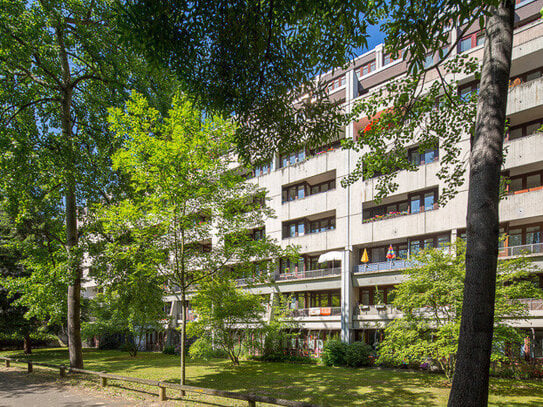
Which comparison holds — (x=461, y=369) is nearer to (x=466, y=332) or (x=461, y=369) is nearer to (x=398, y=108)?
(x=466, y=332)

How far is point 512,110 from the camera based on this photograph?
77.6ft

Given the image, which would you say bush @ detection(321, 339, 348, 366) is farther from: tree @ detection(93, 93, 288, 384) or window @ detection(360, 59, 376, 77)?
window @ detection(360, 59, 376, 77)

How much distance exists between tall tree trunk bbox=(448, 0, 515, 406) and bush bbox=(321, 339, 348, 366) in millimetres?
21459

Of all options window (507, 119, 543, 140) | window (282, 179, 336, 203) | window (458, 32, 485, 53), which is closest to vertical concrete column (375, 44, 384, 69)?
window (458, 32, 485, 53)

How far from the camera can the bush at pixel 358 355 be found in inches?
977

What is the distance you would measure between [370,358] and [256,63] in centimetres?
2357

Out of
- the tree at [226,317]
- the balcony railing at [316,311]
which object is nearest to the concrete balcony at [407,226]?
the balcony railing at [316,311]

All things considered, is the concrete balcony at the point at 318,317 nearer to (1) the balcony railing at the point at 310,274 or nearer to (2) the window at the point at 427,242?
(1) the balcony railing at the point at 310,274

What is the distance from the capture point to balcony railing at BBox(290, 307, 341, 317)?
29.7 meters

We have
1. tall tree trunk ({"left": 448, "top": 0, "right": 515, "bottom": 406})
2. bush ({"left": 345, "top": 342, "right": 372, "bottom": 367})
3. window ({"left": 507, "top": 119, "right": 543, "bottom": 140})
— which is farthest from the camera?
bush ({"left": 345, "top": 342, "right": 372, "bottom": 367})

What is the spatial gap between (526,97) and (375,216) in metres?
12.2

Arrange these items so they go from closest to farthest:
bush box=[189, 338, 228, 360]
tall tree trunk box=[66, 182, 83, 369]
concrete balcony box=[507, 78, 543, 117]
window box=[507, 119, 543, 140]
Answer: tall tree trunk box=[66, 182, 83, 369] → concrete balcony box=[507, 78, 543, 117] → bush box=[189, 338, 228, 360] → window box=[507, 119, 543, 140]

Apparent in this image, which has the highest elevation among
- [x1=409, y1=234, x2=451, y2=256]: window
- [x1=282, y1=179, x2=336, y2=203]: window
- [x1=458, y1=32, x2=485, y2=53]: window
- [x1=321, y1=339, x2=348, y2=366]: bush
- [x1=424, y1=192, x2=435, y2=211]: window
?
[x1=458, y1=32, x2=485, y2=53]: window

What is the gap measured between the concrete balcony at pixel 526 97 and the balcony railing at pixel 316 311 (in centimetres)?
1787
